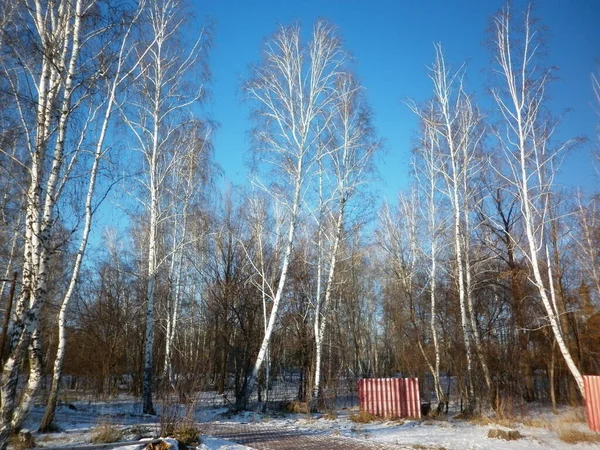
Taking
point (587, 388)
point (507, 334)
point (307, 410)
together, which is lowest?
point (307, 410)

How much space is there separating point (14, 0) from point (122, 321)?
2143 cm

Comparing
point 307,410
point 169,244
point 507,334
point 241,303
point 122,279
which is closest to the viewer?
point 307,410

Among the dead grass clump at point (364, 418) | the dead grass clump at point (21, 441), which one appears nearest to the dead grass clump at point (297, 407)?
the dead grass clump at point (364, 418)

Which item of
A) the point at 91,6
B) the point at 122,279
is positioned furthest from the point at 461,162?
the point at 122,279

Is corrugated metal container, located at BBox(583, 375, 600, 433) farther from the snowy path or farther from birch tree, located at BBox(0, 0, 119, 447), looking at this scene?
birch tree, located at BBox(0, 0, 119, 447)

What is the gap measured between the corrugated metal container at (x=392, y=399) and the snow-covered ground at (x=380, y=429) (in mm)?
695

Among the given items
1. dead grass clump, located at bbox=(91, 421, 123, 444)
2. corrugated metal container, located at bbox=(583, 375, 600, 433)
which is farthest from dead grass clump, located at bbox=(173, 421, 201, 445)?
corrugated metal container, located at bbox=(583, 375, 600, 433)

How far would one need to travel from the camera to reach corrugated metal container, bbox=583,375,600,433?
10.8 meters

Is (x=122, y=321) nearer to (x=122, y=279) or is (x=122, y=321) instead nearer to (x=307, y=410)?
(x=122, y=279)

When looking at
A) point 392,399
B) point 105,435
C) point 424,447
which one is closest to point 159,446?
point 105,435

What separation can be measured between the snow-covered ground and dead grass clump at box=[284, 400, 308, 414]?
78 cm

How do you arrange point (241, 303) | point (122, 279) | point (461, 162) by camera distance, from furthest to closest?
point (122, 279), point (241, 303), point (461, 162)

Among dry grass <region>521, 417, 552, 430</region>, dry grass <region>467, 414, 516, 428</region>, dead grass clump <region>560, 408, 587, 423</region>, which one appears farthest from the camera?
dead grass clump <region>560, 408, 587, 423</region>

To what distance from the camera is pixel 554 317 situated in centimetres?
1244
